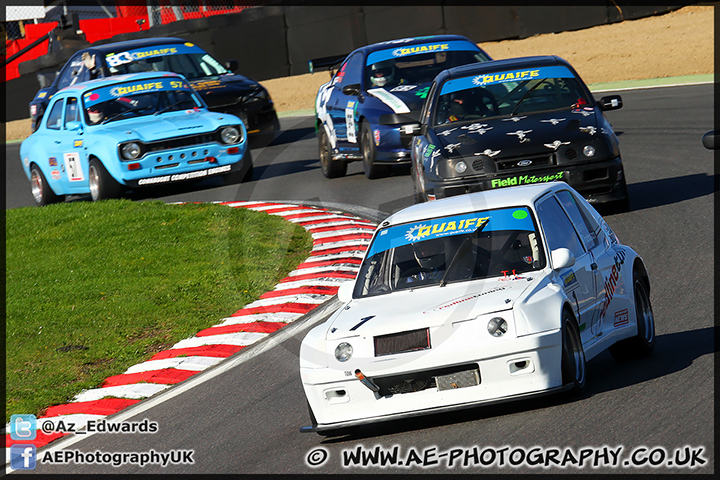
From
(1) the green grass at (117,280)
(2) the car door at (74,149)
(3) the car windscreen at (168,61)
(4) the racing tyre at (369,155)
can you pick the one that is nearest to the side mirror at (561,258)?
(1) the green grass at (117,280)

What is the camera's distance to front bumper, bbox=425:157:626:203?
10.3 meters

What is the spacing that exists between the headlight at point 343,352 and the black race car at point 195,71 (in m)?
12.6

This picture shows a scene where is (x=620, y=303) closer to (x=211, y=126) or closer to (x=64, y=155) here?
(x=211, y=126)

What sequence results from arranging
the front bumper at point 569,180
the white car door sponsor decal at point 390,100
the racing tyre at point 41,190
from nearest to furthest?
the front bumper at point 569,180, the white car door sponsor decal at point 390,100, the racing tyre at point 41,190

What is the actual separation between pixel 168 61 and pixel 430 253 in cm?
Answer: 1333

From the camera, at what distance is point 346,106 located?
1488cm

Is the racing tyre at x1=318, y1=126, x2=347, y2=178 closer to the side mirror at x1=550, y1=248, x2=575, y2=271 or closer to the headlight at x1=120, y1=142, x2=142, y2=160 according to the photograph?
the headlight at x1=120, y1=142, x2=142, y2=160

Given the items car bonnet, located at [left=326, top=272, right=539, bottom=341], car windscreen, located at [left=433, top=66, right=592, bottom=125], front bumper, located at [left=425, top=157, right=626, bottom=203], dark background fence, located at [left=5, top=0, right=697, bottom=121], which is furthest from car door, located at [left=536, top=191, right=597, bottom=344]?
dark background fence, located at [left=5, top=0, right=697, bottom=121]

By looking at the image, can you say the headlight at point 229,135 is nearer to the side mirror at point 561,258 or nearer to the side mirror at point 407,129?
the side mirror at point 407,129

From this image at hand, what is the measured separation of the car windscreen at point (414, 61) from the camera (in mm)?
14562

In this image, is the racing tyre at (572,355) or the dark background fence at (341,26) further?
the dark background fence at (341,26)

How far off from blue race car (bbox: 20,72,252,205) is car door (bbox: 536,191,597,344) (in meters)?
9.08

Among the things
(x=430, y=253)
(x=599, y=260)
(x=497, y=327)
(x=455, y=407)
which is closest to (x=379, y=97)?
(x=430, y=253)

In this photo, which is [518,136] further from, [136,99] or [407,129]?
[136,99]
